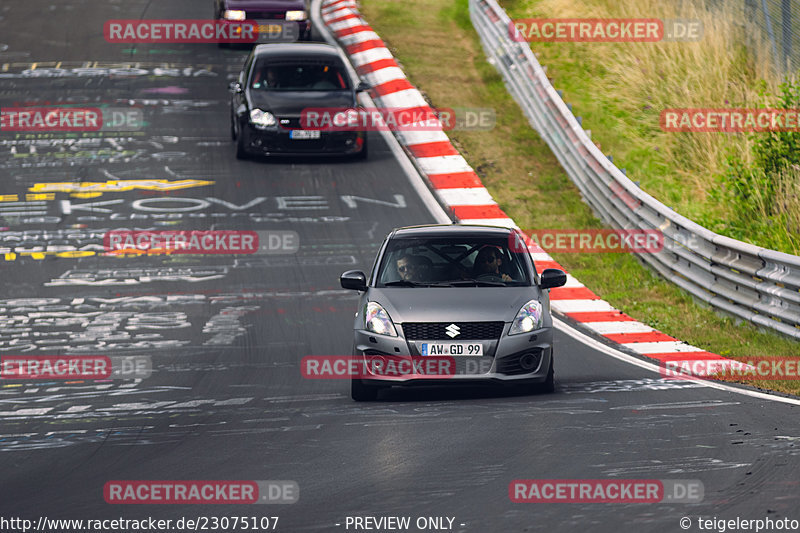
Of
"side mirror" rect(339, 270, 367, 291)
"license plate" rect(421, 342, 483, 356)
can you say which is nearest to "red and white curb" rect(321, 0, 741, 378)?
"license plate" rect(421, 342, 483, 356)

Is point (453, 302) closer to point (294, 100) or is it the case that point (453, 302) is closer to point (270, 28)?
point (294, 100)

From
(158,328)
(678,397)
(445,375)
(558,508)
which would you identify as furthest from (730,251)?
(558,508)

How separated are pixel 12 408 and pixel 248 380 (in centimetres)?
221

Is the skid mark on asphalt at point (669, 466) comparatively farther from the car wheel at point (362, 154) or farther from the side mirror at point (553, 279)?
the car wheel at point (362, 154)

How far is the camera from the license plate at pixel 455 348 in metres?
10.3

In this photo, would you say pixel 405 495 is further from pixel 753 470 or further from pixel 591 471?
pixel 753 470

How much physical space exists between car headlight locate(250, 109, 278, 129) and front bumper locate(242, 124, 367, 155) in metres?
0.10

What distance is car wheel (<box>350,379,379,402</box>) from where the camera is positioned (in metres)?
10.6

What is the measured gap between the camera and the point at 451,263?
37.2 feet

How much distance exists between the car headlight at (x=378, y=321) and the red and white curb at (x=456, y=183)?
3.86 m

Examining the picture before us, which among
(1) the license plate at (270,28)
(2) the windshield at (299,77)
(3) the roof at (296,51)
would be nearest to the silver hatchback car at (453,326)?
(2) the windshield at (299,77)

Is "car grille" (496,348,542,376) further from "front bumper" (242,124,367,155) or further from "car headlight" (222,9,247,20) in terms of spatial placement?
"car headlight" (222,9,247,20)

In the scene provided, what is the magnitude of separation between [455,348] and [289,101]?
11.2 metres

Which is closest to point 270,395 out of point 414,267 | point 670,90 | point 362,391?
point 362,391
